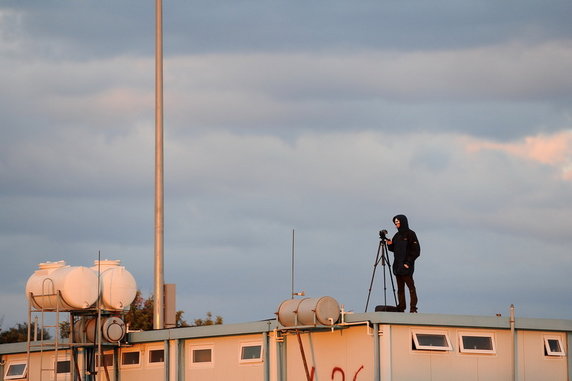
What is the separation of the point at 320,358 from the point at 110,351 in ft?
25.0

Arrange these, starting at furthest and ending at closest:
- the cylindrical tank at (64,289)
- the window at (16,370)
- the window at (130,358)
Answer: the window at (16,370) < the window at (130,358) < the cylindrical tank at (64,289)

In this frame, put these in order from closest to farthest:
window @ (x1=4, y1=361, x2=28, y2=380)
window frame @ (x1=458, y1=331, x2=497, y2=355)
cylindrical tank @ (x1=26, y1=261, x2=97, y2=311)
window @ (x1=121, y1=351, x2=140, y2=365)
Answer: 1. window frame @ (x1=458, y1=331, x2=497, y2=355)
2. cylindrical tank @ (x1=26, y1=261, x2=97, y2=311)
3. window @ (x1=121, y1=351, x2=140, y2=365)
4. window @ (x1=4, y1=361, x2=28, y2=380)

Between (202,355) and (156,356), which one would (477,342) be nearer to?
(202,355)

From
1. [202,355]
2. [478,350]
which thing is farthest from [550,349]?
[202,355]

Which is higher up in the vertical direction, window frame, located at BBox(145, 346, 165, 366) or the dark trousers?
the dark trousers

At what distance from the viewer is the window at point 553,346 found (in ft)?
86.2

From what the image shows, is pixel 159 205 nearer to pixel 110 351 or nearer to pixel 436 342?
pixel 110 351

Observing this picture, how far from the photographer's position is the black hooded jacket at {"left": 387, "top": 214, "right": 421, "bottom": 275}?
26109mm

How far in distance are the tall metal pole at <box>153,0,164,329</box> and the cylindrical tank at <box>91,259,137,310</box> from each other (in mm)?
897

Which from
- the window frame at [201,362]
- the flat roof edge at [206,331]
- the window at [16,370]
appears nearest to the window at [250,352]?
the flat roof edge at [206,331]

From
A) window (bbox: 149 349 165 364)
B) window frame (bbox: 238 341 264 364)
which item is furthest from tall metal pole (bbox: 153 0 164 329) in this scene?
window frame (bbox: 238 341 264 364)

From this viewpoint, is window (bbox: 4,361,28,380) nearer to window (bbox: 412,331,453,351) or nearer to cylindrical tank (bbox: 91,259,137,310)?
cylindrical tank (bbox: 91,259,137,310)

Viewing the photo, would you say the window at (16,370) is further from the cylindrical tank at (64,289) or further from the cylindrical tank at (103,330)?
the cylindrical tank at (64,289)

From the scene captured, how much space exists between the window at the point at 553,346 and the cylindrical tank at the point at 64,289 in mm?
11812
